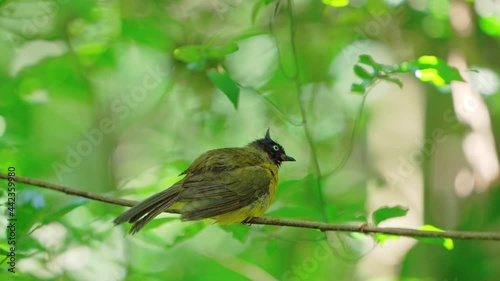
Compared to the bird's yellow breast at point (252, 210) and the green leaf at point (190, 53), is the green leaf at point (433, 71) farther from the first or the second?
the bird's yellow breast at point (252, 210)

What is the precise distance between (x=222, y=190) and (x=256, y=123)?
3.36m

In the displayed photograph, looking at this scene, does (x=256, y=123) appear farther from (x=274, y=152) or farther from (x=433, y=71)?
(x=433, y=71)

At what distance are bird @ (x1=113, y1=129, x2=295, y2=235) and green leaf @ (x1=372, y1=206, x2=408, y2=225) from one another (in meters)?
0.91

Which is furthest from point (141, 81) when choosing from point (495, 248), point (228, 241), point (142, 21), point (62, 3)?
point (495, 248)

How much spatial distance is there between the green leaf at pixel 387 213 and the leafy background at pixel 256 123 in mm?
21

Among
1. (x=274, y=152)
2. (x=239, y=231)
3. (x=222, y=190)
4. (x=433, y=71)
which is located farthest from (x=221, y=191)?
(x=433, y=71)

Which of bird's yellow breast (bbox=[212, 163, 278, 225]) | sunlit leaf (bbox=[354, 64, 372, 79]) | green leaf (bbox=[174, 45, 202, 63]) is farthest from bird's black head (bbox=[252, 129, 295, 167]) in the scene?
sunlit leaf (bbox=[354, 64, 372, 79])

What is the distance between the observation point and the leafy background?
405 cm

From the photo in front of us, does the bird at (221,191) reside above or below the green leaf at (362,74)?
below

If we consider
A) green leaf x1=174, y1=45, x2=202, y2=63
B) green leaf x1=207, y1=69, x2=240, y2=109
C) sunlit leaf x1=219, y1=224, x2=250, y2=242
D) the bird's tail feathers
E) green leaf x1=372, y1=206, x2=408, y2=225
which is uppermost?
green leaf x1=174, y1=45, x2=202, y2=63

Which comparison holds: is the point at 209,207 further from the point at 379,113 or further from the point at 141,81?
the point at 379,113

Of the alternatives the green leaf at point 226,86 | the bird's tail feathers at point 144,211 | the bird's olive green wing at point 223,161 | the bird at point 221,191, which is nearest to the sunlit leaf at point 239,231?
the bird at point 221,191

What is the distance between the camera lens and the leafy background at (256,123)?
4.05 m

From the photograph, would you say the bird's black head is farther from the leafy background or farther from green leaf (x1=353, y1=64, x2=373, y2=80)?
green leaf (x1=353, y1=64, x2=373, y2=80)
